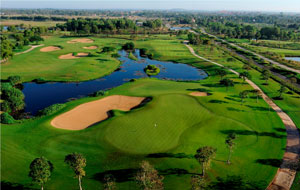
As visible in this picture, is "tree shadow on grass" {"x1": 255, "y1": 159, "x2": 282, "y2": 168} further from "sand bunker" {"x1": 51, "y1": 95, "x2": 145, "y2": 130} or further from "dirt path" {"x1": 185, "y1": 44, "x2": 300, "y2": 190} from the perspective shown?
"sand bunker" {"x1": 51, "y1": 95, "x2": 145, "y2": 130}

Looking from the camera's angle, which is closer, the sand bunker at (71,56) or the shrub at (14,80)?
the shrub at (14,80)

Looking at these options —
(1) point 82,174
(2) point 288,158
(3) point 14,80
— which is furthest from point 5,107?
(2) point 288,158

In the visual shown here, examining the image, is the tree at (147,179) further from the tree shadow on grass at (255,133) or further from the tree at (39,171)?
the tree shadow on grass at (255,133)

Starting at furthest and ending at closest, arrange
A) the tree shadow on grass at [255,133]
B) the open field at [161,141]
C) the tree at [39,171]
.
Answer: the tree shadow on grass at [255,133]
the open field at [161,141]
the tree at [39,171]

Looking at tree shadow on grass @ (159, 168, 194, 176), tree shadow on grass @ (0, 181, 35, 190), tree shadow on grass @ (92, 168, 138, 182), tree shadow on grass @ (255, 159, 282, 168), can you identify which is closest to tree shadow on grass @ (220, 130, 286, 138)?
tree shadow on grass @ (255, 159, 282, 168)

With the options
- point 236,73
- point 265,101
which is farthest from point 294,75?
point 265,101

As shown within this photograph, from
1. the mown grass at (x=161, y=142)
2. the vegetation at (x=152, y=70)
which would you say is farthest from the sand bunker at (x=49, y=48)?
the mown grass at (x=161, y=142)

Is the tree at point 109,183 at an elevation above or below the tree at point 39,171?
below

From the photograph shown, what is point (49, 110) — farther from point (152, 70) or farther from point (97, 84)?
point (152, 70)
